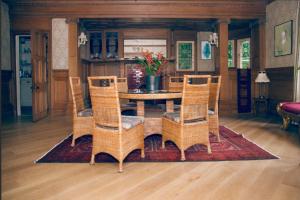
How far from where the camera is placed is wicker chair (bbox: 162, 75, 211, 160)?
316 centimetres

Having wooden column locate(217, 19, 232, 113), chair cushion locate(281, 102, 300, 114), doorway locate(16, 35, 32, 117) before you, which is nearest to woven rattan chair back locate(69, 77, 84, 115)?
chair cushion locate(281, 102, 300, 114)

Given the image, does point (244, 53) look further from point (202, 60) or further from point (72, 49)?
point (72, 49)

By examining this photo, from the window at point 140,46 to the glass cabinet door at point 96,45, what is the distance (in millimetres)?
855

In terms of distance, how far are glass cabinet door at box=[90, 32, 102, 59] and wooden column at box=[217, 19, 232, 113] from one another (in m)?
3.94

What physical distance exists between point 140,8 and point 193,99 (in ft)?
14.6

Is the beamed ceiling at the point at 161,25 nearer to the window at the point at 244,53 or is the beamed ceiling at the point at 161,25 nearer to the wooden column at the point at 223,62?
the window at the point at 244,53

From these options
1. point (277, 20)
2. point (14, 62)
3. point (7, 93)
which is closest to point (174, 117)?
point (277, 20)

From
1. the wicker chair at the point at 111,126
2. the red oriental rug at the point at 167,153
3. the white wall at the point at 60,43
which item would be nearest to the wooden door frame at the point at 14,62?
the white wall at the point at 60,43

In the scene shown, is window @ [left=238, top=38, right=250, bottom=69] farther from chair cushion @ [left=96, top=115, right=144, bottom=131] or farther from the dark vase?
chair cushion @ [left=96, top=115, right=144, bottom=131]

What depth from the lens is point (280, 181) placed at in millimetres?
2510

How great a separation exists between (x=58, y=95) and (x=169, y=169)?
505 cm

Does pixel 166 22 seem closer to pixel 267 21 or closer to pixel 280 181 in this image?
pixel 267 21

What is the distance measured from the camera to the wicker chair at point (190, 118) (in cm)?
316

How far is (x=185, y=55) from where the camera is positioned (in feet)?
30.9
